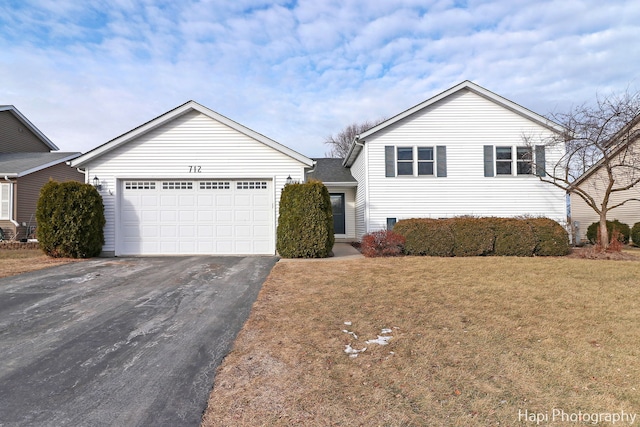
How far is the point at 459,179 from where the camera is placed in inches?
533

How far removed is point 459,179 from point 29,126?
24.6m

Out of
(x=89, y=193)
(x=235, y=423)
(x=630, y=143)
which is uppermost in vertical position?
(x=630, y=143)

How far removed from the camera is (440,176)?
13539mm

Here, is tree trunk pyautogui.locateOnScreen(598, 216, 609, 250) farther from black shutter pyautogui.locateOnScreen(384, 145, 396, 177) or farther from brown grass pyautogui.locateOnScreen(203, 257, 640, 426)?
black shutter pyautogui.locateOnScreen(384, 145, 396, 177)

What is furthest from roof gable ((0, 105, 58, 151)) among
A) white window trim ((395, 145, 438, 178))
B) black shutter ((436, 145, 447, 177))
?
black shutter ((436, 145, 447, 177))

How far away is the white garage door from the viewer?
36.8ft

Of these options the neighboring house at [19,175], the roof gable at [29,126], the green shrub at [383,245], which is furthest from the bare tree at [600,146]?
the roof gable at [29,126]

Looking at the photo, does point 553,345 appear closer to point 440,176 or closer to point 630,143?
point 440,176

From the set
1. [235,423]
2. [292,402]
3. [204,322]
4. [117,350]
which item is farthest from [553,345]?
[117,350]

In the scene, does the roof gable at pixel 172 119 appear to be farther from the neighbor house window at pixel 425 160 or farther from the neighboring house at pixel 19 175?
the neighbor house window at pixel 425 160

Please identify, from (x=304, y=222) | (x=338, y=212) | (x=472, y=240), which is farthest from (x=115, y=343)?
(x=338, y=212)

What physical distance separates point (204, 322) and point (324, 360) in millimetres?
2113

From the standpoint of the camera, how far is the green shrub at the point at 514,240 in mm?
10914

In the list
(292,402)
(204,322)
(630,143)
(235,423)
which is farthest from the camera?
(630,143)
